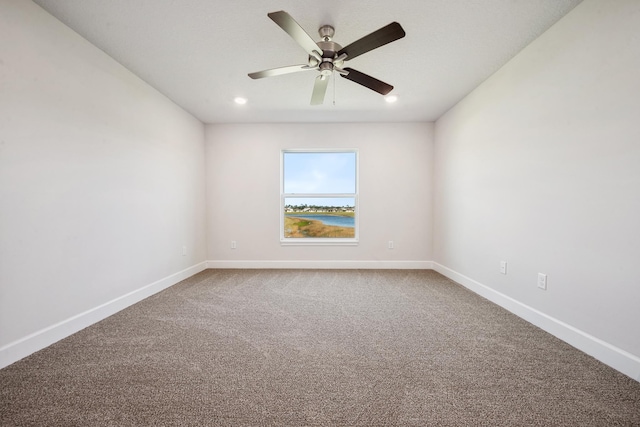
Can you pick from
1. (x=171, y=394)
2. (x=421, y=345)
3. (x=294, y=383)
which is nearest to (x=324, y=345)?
(x=294, y=383)

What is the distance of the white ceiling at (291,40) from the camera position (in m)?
1.85

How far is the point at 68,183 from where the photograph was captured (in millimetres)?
2039

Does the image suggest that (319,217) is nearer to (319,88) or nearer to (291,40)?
(319,88)

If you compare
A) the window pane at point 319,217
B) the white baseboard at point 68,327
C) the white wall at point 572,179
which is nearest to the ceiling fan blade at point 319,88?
the white wall at point 572,179

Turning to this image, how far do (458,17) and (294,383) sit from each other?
270 cm

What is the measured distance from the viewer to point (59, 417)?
47.1 inches

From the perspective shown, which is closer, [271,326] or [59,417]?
[59,417]

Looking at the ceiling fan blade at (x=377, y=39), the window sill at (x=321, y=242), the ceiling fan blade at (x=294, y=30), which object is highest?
the ceiling fan blade at (x=294, y=30)

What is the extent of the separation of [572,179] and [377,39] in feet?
5.61

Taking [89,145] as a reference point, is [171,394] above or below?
below

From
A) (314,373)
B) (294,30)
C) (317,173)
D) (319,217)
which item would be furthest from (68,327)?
(317,173)

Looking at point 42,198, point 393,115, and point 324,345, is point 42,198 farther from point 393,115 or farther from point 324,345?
point 393,115

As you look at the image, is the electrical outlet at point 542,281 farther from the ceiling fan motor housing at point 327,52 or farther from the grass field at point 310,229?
the grass field at point 310,229

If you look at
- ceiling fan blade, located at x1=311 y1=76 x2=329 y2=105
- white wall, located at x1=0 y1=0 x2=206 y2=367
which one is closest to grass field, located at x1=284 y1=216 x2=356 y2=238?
white wall, located at x1=0 y1=0 x2=206 y2=367
